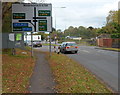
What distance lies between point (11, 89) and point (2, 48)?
1453 cm

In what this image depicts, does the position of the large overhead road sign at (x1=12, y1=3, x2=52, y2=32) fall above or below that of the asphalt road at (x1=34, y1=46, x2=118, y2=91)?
above

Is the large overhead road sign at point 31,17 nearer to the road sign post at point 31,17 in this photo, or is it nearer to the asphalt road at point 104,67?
the road sign post at point 31,17

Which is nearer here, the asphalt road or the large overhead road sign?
the asphalt road

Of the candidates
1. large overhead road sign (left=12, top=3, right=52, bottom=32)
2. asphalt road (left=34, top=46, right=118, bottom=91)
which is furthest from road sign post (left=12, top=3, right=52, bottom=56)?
asphalt road (left=34, top=46, right=118, bottom=91)

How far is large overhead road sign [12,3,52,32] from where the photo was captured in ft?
53.0

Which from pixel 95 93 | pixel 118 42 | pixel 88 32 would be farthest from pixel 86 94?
pixel 88 32

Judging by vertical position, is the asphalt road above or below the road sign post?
below

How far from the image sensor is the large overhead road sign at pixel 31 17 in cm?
1616

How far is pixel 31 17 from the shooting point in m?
16.5

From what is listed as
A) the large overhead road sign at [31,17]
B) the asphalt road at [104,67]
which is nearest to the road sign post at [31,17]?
the large overhead road sign at [31,17]

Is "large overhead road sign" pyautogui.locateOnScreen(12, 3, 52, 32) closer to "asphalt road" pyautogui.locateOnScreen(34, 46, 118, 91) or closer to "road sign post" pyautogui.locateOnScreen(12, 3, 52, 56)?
"road sign post" pyautogui.locateOnScreen(12, 3, 52, 56)

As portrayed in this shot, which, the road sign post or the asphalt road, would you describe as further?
the road sign post

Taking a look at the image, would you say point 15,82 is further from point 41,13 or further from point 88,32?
point 88,32

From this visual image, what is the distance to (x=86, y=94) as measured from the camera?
6.10m
